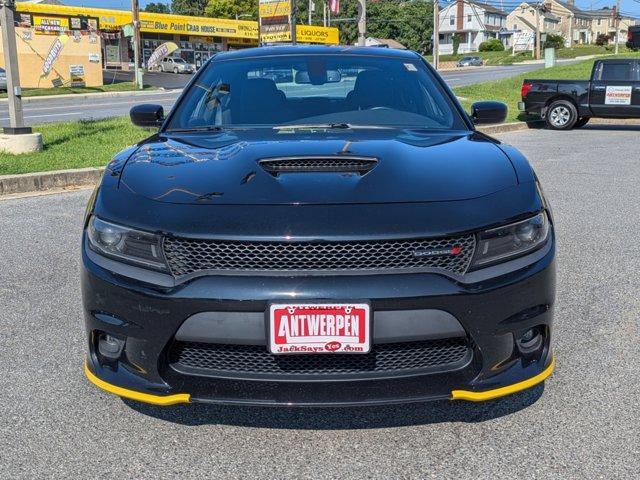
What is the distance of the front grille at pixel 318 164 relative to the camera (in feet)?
8.55

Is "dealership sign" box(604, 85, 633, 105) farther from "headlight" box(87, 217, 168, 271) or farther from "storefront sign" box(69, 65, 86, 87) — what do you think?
"storefront sign" box(69, 65, 86, 87)

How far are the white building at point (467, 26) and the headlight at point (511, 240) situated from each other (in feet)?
375

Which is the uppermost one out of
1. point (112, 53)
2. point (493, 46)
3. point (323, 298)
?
point (493, 46)

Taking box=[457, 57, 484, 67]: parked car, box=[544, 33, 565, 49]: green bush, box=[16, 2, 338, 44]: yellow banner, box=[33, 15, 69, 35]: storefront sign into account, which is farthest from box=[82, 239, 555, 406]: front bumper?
box=[544, 33, 565, 49]: green bush

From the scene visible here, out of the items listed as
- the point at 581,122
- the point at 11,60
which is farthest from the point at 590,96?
the point at 11,60

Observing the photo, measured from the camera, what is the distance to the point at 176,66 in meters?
54.9

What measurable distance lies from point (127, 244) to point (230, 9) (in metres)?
91.2

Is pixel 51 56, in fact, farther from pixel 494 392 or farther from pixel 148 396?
pixel 494 392

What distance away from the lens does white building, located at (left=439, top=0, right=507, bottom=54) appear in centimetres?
11219

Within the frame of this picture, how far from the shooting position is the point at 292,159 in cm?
266

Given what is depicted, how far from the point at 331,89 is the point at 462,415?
6.45ft

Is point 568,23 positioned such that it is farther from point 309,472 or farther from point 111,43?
point 309,472

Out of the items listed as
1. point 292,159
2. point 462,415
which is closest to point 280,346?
point 292,159

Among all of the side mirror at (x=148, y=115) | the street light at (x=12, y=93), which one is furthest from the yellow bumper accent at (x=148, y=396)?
the street light at (x=12, y=93)
